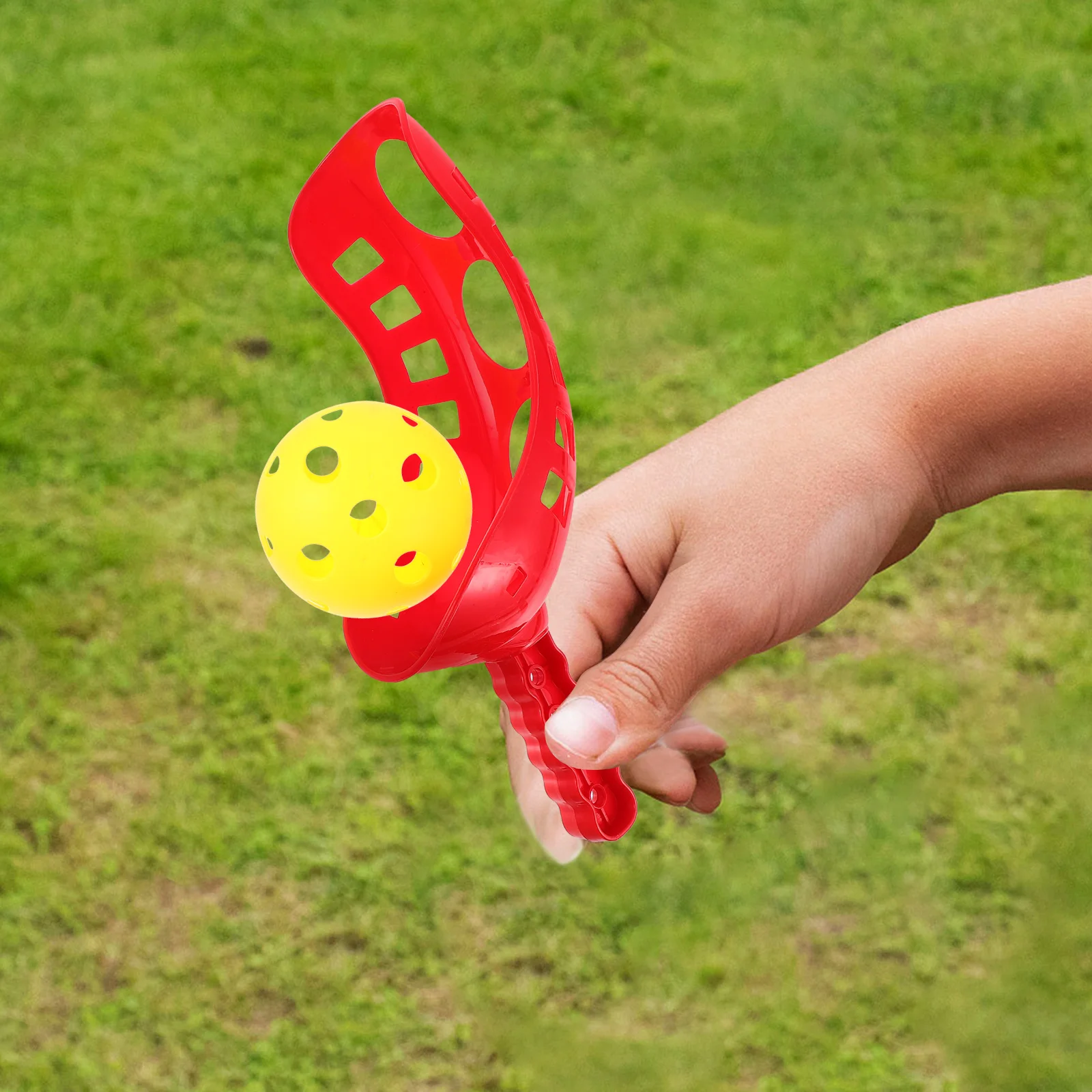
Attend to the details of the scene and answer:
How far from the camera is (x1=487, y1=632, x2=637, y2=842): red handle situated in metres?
1.11

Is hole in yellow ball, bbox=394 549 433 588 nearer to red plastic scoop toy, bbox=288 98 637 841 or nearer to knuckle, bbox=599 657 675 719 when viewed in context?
red plastic scoop toy, bbox=288 98 637 841

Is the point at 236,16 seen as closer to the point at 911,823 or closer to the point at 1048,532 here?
the point at 1048,532

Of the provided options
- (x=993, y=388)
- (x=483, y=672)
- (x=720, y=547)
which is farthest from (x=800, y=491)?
(x=483, y=672)

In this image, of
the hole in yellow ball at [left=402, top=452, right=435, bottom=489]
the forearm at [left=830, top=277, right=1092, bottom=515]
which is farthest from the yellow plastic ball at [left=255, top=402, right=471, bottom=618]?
the forearm at [left=830, top=277, right=1092, bottom=515]

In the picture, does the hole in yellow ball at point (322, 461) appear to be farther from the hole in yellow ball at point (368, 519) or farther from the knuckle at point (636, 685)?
the knuckle at point (636, 685)

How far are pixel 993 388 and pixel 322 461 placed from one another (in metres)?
0.71

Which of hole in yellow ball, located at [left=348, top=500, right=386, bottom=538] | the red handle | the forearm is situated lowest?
the red handle

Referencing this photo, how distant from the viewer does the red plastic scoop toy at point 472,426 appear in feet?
3.02

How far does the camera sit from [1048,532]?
2.54m

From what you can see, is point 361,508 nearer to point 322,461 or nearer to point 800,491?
point 322,461

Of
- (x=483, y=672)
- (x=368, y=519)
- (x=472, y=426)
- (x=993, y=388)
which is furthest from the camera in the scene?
(x=483, y=672)

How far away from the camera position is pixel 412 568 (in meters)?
0.92

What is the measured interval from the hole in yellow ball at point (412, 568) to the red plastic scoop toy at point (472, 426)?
0.03m

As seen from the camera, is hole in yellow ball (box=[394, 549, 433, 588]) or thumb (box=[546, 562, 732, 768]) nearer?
hole in yellow ball (box=[394, 549, 433, 588])
